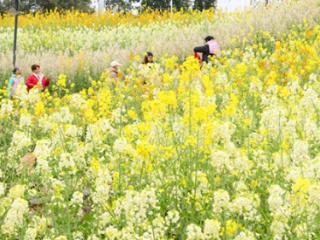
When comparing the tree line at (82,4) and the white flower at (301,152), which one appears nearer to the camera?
the white flower at (301,152)

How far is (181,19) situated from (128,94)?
1128 cm

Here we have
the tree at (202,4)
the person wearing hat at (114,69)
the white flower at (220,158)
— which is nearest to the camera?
the white flower at (220,158)

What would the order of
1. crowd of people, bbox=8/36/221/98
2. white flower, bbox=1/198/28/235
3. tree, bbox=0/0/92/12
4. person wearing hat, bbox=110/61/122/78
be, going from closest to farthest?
white flower, bbox=1/198/28/235 < crowd of people, bbox=8/36/221/98 < person wearing hat, bbox=110/61/122/78 < tree, bbox=0/0/92/12

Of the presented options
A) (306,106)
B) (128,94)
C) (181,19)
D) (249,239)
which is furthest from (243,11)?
(249,239)

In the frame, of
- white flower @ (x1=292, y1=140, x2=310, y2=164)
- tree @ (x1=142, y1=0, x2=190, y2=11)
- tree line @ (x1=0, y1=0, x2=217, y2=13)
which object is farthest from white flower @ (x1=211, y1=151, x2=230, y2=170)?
tree @ (x1=142, y1=0, x2=190, y2=11)

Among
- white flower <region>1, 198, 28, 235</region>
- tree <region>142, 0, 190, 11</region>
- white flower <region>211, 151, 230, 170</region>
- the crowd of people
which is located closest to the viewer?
white flower <region>1, 198, 28, 235</region>

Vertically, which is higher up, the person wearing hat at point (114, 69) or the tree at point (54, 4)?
the tree at point (54, 4)

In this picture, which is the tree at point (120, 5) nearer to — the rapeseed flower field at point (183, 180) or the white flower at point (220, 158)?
the rapeseed flower field at point (183, 180)

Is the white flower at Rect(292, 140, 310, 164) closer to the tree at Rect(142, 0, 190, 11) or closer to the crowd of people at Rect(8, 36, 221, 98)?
the crowd of people at Rect(8, 36, 221, 98)

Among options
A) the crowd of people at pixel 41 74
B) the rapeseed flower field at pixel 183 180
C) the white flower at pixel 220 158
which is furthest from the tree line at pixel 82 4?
the white flower at pixel 220 158

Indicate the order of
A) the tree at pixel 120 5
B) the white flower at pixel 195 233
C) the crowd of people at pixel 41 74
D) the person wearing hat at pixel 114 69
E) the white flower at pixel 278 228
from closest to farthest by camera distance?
1. the white flower at pixel 195 233
2. the white flower at pixel 278 228
3. the crowd of people at pixel 41 74
4. the person wearing hat at pixel 114 69
5. the tree at pixel 120 5

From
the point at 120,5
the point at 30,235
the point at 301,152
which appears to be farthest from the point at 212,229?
the point at 120,5

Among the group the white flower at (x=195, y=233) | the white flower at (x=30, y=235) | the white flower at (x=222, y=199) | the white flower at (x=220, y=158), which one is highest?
the white flower at (x=220, y=158)

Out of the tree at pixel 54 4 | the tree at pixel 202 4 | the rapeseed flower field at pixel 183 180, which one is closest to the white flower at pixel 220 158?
the rapeseed flower field at pixel 183 180
